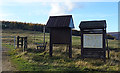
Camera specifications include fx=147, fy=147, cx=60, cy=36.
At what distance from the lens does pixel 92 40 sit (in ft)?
37.6

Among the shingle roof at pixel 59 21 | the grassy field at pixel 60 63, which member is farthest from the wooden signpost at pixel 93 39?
the shingle roof at pixel 59 21

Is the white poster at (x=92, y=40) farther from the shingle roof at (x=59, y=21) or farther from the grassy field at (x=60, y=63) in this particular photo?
the shingle roof at (x=59, y=21)

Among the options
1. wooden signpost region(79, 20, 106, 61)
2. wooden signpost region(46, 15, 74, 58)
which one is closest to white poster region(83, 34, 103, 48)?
wooden signpost region(79, 20, 106, 61)

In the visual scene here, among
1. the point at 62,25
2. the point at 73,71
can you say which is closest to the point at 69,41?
the point at 62,25

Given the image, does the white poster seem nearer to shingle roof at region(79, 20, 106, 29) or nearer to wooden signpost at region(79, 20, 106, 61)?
wooden signpost at region(79, 20, 106, 61)

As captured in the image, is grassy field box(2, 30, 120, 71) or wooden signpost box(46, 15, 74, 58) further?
wooden signpost box(46, 15, 74, 58)

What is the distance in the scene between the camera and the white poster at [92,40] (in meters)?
11.3

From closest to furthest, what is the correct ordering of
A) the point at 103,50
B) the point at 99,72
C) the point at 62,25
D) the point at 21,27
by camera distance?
the point at 99,72, the point at 103,50, the point at 62,25, the point at 21,27

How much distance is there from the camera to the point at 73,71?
25.1ft

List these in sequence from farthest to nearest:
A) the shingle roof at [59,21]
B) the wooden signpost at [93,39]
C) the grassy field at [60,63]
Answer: the shingle roof at [59,21]
the wooden signpost at [93,39]
the grassy field at [60,63]

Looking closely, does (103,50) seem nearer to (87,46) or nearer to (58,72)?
(87,46)

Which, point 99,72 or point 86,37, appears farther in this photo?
point 86,37

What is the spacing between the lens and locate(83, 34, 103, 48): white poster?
11.3m

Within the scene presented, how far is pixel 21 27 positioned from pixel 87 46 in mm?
50670
